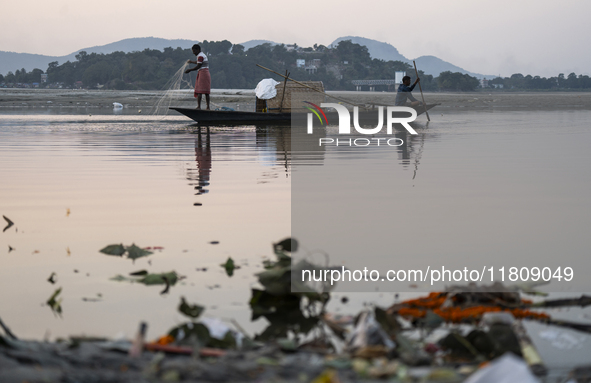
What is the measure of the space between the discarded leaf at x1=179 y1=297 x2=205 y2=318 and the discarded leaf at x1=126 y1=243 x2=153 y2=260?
4.25 ft

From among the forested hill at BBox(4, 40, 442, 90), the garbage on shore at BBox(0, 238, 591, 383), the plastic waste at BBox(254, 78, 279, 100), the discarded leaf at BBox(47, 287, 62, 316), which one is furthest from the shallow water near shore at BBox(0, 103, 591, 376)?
the forested hill at BBox(4, 40, 442, 90)

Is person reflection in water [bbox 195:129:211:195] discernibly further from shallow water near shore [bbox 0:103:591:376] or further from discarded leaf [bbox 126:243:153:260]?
discarded leaf [bbox 126:243:153:260]

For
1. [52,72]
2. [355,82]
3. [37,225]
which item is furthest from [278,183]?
[355,82]

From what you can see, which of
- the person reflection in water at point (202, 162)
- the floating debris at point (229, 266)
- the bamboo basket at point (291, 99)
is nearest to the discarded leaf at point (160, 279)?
the floating debris at point (229, 266)

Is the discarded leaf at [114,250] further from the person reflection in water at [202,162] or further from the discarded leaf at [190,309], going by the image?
the person reflection in water at [202,162]

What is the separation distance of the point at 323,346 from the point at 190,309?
2.53 feet

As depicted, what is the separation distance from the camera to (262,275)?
3539 mm

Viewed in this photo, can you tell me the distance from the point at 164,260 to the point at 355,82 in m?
128

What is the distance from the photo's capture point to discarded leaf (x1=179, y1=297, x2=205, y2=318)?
3229 millimetres

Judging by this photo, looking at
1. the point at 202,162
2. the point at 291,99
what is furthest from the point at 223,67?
the point at 202,162

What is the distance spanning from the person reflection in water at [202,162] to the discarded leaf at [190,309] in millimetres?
3731

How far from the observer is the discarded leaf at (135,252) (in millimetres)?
4456

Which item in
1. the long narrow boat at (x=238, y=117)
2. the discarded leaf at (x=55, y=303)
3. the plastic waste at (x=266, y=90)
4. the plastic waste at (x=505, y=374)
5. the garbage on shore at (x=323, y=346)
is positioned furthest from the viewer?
the plastic waste at (x=266, y=90)

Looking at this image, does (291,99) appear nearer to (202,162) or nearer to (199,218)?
(202,162)
